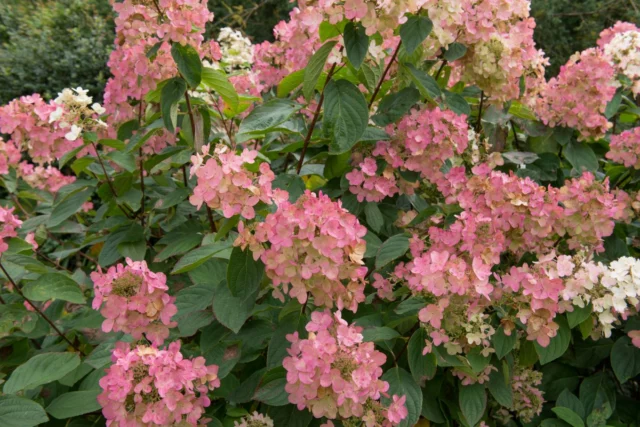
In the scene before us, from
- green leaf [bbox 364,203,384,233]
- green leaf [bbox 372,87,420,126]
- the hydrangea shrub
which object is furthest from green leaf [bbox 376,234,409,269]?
green leaf [bbox 372,87,420,126]

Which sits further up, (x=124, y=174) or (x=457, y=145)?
A: (x=457, y=145)

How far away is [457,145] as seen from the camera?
→ 1.80 meters

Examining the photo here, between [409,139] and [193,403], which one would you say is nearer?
[193,403]

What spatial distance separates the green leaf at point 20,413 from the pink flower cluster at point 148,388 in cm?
23

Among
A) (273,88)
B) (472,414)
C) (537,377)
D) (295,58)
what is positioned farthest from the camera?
(273,88)

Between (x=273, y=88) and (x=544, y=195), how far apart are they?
1.64 metres

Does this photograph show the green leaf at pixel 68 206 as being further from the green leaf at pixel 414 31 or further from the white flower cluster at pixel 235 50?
the green leaf at pixel 414 31

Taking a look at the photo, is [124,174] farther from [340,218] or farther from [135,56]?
[340,218]

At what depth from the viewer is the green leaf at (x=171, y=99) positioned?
1629 mm

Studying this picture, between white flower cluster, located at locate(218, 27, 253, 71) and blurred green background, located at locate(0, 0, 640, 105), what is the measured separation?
2666mm

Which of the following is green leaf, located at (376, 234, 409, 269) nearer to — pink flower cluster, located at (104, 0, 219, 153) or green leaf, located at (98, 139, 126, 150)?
pink flower cluster, located at (104, 0, 219, 153)

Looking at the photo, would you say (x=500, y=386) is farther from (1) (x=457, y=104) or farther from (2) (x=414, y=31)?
(2) (x=414, y=31)

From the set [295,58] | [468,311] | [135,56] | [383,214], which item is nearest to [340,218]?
[468,311]

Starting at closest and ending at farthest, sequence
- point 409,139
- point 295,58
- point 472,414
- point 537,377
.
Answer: point 472,414, point 409,139, point 537,377, point 295,58
